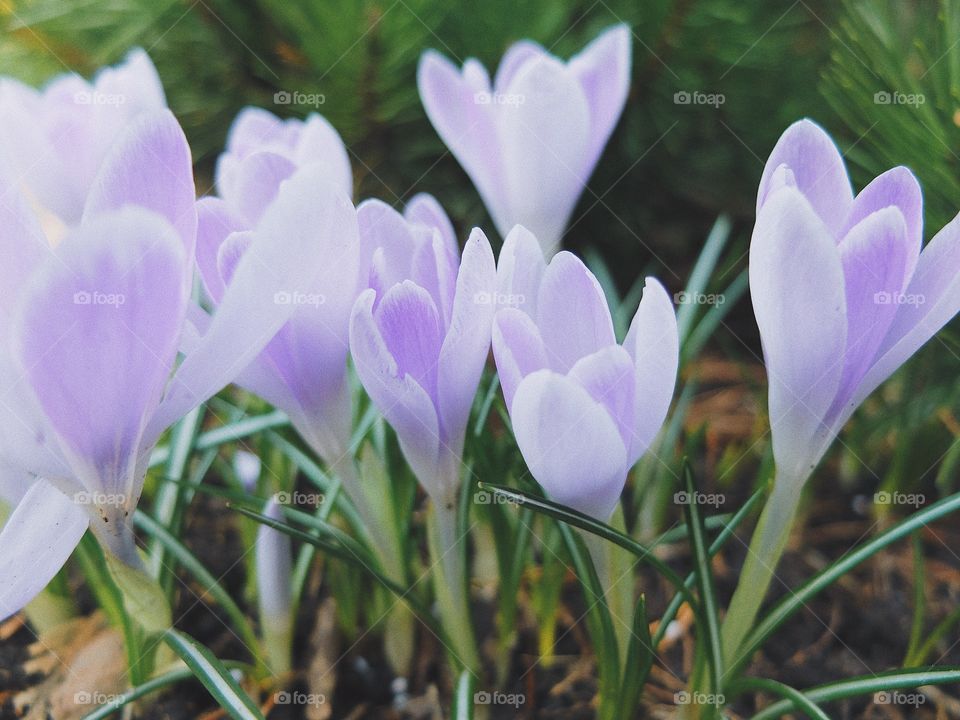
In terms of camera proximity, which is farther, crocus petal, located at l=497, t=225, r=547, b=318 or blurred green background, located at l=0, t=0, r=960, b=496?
blurred green background, located at l=0, t=0, r=960, b=496

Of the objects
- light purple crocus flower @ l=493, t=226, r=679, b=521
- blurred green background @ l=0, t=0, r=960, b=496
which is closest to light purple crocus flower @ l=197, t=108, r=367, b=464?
light purple crocus flower @ l=493, t=226, r=679, b=521

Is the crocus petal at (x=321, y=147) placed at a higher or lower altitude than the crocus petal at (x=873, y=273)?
higher

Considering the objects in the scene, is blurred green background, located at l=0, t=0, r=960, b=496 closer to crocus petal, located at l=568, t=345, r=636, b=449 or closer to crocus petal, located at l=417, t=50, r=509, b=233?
crocus petal, located at l=417, t=50, r=509, b=233

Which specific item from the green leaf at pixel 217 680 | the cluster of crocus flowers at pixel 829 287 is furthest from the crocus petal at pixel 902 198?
the green leaf at pixel 217 680

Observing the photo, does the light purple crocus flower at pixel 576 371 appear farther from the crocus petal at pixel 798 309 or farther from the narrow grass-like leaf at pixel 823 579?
the narrow grass-like leaf at pixel 823 579

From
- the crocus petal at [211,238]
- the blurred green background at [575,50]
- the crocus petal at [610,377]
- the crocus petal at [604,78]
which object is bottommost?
the crocus petal at [610,377]

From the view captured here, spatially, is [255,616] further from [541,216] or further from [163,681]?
[541,216]

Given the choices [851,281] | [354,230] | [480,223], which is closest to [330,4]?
[480,223]
